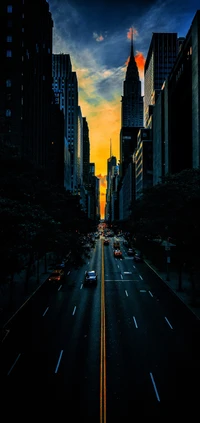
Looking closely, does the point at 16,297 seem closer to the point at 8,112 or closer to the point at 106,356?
the point at 106,356

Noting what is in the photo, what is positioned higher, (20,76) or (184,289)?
(20,76)

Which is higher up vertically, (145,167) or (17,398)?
(145,167)

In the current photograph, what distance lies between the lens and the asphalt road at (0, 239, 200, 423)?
11.5 meters

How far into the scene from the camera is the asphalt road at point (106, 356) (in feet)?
37.9

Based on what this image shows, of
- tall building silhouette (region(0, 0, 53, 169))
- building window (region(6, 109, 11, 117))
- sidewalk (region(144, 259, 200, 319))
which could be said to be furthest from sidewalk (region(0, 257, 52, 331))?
building window (region(6, 109, 11, 117))

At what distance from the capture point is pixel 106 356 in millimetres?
15352

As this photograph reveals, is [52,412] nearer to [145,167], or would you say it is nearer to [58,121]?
[145,167]

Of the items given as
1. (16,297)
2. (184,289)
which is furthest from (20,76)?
(184,289)

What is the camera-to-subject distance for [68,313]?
74.0 feet

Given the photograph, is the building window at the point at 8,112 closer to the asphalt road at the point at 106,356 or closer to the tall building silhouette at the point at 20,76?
the tall building silhouette at the point at 20,76

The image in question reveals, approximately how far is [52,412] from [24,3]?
272 ft

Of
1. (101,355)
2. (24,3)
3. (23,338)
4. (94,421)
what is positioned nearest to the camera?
(94,421)

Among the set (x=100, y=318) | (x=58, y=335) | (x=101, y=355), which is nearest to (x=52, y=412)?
(x=101, y=355)

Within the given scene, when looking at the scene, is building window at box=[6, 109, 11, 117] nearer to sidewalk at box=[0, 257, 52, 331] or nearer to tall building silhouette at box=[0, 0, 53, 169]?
tall building silhouette at box=[0, 0, 53, 169]
